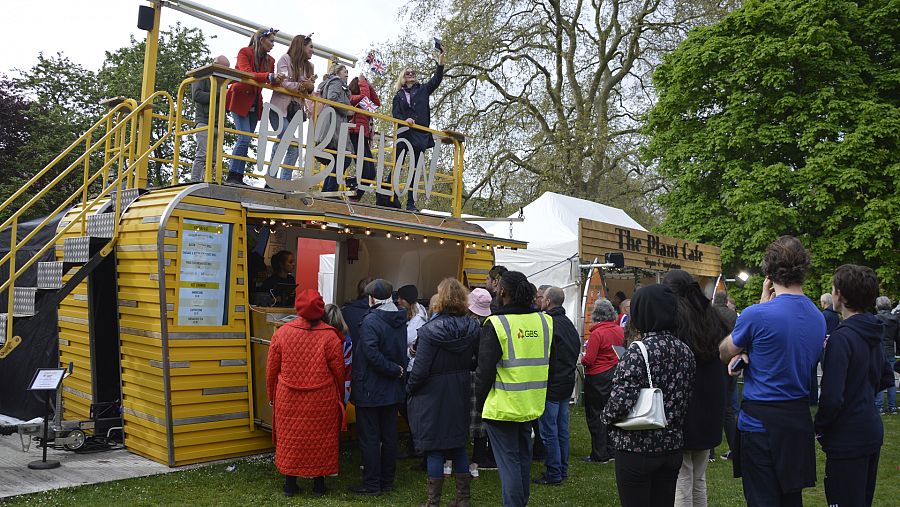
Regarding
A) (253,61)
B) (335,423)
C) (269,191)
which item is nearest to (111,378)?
(269,191)

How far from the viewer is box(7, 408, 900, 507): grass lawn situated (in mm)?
5801

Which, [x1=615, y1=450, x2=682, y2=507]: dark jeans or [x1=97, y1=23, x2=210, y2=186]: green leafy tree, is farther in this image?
[x1=97, y1=23, x2=210, y2=186]: green leafy tree

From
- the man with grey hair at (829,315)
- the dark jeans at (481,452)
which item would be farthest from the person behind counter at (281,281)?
the man with grey hair at (829,315)

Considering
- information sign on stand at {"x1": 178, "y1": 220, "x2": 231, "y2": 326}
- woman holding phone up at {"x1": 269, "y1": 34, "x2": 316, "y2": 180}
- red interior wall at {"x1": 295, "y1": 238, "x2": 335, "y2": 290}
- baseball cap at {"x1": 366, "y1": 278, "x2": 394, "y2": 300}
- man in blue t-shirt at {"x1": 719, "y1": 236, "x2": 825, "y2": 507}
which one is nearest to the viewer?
man in blue t-shirt at {"x1": 719, "y1": 236, "x2": 825, "y2": 507}

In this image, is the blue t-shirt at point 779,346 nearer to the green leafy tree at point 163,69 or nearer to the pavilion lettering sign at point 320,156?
the pavilion lettering sign at point 320,156

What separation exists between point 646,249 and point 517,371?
10866 millimetres

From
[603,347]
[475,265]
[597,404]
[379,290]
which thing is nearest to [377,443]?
[379,290]

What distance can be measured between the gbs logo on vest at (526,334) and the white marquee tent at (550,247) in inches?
313

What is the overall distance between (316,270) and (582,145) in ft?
41.3

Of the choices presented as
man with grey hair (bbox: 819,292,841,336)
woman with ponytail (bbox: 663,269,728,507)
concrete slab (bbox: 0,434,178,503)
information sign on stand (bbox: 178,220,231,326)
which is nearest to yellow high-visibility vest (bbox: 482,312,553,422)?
woman with ponytail (bbox: 663,269,728,507)

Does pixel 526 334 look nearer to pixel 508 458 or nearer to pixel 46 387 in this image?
pixel 508 458

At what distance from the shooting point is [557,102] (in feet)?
80.0

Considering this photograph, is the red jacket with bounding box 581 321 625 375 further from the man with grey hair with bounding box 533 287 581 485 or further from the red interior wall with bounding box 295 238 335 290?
the red interior wall with bounding box 295 238 335 290

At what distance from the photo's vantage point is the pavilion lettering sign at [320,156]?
25.9 ft
